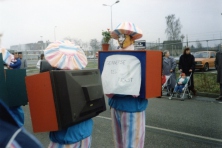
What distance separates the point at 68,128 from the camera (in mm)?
1754

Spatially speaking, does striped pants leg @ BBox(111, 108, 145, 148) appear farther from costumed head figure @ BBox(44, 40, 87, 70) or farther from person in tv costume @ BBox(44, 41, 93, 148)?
costumed head figure @ BBox(44, 40, 87, 70)

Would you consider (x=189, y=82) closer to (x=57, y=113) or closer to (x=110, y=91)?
(x=110, y=91)

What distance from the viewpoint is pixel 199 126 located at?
473 cm

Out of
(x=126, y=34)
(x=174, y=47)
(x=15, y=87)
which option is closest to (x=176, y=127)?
(x=126, y=34)

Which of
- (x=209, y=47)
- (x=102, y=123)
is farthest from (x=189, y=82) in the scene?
(x=209, y=47)

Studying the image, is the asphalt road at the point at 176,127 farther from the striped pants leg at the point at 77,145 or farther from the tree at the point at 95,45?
the tree at the point at 95,45

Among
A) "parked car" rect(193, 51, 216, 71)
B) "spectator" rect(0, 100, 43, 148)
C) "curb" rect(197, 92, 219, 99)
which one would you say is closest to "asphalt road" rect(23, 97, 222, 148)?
"curb" rect(197, 92, 219, 99)

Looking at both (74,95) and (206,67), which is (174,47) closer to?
(206,67)

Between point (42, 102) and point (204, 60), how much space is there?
15705 mm

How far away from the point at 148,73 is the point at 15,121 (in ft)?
6.04

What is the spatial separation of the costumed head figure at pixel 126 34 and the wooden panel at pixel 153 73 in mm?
332

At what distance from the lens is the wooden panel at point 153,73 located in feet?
7.74

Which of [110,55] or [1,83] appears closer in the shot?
[1,83]

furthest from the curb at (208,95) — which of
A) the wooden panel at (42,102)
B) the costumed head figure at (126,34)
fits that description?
the wooden panel at (42,102)
